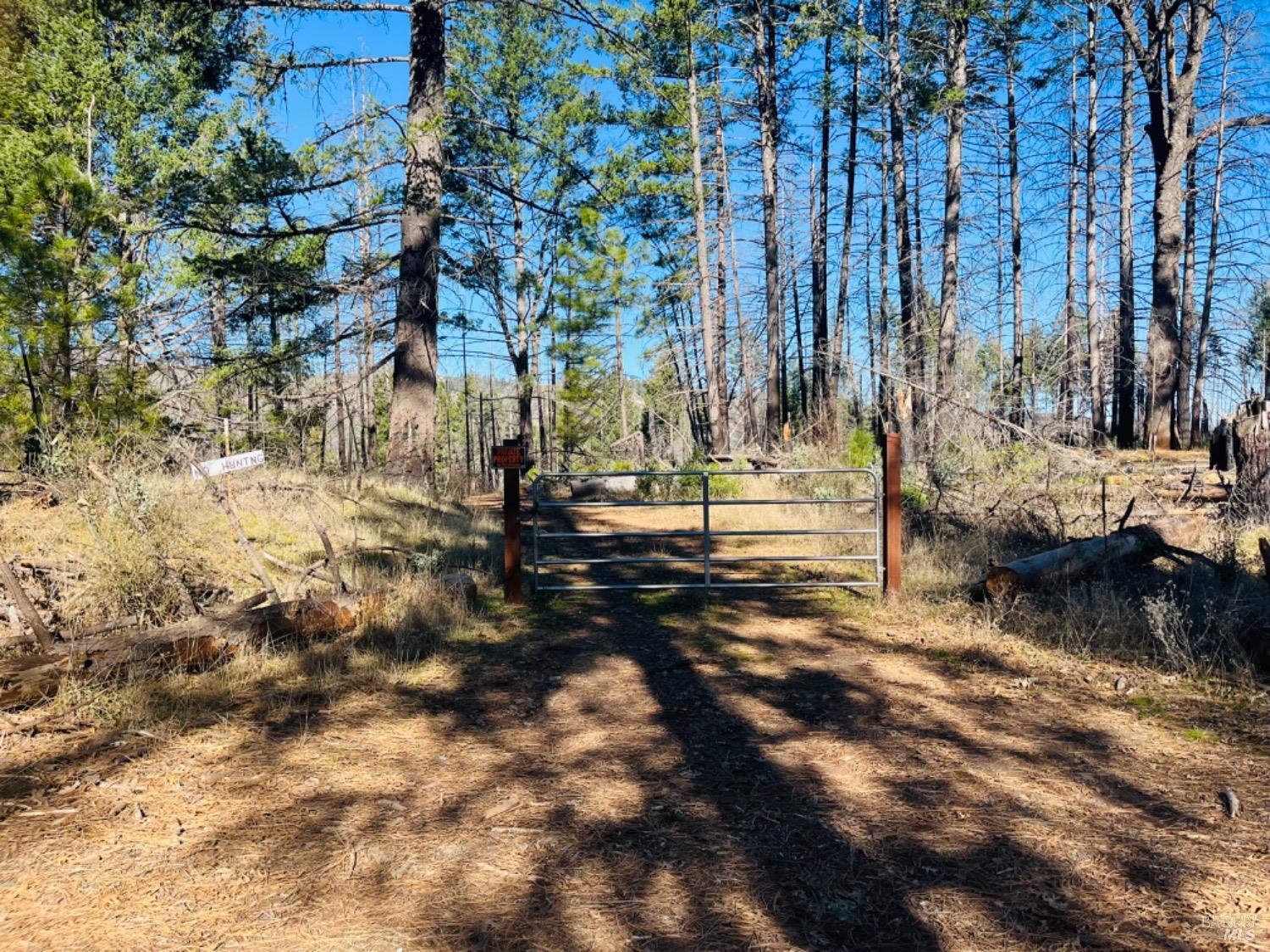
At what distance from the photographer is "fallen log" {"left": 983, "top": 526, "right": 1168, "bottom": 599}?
22.3 feet

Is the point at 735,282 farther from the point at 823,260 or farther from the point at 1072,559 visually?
the point at 1072,559

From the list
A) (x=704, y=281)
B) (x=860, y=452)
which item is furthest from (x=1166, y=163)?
(x=704, y=281)

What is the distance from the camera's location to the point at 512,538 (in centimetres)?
772

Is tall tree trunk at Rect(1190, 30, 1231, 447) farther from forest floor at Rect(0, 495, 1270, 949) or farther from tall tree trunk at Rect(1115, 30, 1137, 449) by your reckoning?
forest floor at Rect(0, 495, 1270, 949)

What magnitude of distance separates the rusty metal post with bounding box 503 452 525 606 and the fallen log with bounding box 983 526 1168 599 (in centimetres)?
439

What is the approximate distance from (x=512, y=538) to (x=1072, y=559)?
517 cm

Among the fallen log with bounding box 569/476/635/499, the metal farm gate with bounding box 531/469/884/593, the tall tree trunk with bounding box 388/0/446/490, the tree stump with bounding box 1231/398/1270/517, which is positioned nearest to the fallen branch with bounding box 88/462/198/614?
the metal farm gate with bounding box 531/469/884/593

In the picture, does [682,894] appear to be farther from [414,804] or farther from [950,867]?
[414,804]

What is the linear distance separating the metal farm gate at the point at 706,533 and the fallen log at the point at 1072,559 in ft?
3.88

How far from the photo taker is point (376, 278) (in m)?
14.5

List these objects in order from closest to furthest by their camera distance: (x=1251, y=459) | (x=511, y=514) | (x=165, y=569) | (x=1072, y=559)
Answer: (x=165, y=569), (x=1072, y=559), (x=511, y=514), (x=1251, y=459)

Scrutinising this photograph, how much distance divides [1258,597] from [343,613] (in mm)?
7129

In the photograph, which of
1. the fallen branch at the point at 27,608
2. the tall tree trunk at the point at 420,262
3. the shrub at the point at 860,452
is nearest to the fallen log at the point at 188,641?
the fallen branch at the point at 27,608

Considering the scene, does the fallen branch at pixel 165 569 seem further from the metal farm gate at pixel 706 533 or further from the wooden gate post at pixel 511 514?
the metal farm gate at pixel 706 533
